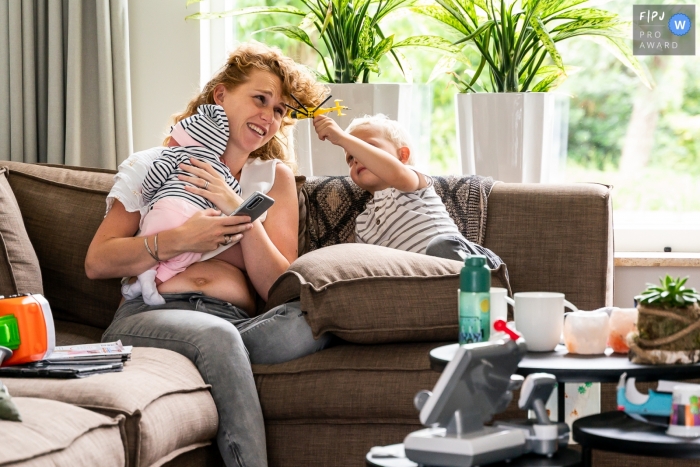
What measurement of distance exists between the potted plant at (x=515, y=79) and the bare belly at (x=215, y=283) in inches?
38.9

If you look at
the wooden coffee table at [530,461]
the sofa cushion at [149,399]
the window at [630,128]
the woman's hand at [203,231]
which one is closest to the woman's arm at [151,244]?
the woman's hand at [203,231]

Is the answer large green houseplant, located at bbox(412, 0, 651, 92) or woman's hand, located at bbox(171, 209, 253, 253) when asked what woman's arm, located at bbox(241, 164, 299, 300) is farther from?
large green houseplant, located at bbox(412, 0, 651, 92)

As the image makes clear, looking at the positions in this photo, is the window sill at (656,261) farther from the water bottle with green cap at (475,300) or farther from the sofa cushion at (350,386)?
the water bottle with green cap at (475,300)

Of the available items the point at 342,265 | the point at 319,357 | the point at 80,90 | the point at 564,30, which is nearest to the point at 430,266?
the point at 342,265

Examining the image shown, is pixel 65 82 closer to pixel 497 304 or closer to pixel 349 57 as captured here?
pixel 349 57

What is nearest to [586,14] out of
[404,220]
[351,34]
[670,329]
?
[351,34]

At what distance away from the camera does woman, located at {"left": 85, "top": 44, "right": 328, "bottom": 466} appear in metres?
1.72

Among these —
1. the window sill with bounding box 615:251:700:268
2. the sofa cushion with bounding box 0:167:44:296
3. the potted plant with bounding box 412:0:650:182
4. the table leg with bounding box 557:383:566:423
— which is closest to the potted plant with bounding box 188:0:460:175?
the potted plant with bounding box 412:0:650:182

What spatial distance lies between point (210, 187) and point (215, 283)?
24 centimetres

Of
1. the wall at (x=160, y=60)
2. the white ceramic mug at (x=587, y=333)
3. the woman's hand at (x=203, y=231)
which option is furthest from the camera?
the wall at (x=160, y=60)

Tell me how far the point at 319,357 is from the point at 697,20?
202 cm

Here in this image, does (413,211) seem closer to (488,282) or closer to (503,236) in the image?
(503,236)

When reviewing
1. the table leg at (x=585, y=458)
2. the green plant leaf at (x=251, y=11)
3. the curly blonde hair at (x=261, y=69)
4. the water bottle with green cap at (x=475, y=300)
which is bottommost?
the table leg at (x=585, y=458)

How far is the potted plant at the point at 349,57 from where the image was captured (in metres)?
2.73
